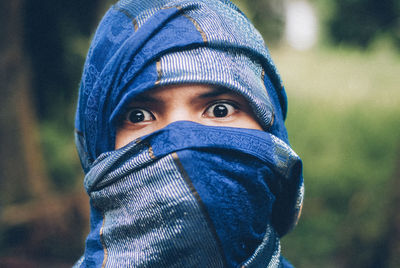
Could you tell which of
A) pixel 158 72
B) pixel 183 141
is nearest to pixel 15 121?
pixel 158 72

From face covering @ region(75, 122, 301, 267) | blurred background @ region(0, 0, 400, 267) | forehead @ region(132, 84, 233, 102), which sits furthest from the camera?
blurred background @ region(0, 0, 400, 267)

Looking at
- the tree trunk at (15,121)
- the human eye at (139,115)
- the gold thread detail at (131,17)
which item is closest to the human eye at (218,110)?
the human eye at (139,115)

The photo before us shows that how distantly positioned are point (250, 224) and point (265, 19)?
6.19 m

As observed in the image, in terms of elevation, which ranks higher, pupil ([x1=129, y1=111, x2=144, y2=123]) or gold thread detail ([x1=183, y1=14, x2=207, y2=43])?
gold thread detail ([x1=183, y1=14, x2=207, y2=43])

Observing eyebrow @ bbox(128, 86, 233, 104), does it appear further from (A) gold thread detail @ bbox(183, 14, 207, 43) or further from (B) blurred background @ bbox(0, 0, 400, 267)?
(B) blurred background @ bbox(0, 0, 400, 267)

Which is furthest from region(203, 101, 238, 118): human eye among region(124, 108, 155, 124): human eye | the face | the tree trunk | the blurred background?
the tree trunk

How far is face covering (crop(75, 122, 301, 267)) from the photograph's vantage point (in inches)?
36.3

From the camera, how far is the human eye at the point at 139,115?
1.09 metres

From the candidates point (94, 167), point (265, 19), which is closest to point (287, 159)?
point (94, 167)

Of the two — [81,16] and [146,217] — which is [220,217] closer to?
[146,217]

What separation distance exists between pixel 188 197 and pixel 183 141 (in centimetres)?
15

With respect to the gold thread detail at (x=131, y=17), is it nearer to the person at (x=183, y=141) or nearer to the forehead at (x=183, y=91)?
the person at (x=183, y=141)

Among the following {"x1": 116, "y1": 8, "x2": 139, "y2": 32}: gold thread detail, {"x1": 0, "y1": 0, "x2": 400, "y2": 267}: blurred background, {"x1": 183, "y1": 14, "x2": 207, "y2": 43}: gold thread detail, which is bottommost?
{"x1": 0, "y1": 0, "x2": 400, "y2": 267}: blurred background

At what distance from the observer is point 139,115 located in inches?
43.0
